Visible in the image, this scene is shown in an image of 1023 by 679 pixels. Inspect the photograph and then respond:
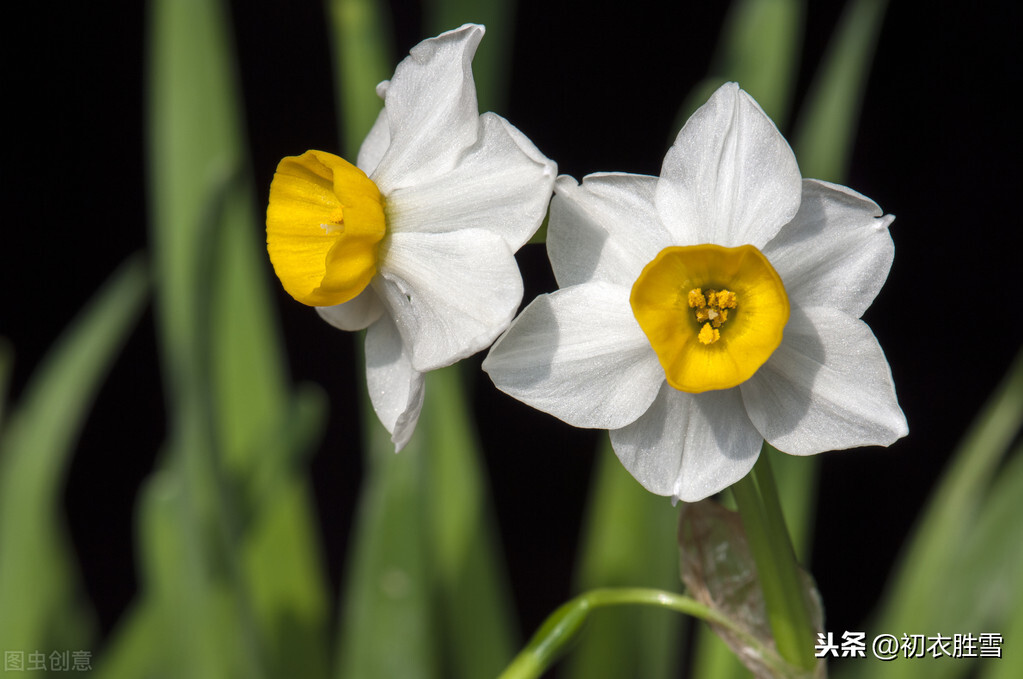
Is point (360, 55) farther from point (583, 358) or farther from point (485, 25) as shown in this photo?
point (583, 358)

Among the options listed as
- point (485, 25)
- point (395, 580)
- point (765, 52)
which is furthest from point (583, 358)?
point (485, 25)

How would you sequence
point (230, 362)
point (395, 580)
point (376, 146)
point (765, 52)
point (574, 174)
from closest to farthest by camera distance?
point (376, 146) < point (395, 580) < point (765, 52) < point (230, 362) < point (574, 174)

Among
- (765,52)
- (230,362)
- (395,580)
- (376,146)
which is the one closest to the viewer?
(376,146)

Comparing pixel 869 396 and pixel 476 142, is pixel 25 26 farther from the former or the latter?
pixel 869 396

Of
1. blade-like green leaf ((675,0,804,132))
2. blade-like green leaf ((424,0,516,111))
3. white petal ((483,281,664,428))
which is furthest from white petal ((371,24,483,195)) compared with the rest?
blade-like green leaf ((424,0,516,111))

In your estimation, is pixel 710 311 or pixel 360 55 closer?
pixel 710 311

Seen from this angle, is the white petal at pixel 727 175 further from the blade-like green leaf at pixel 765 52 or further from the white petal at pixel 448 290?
the blade-like green leaf at pixel 765 52
